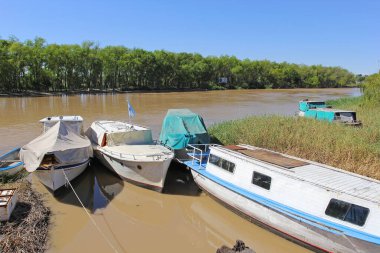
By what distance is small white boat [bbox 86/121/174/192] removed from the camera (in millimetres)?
13039

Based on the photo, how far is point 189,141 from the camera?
50.1 feet

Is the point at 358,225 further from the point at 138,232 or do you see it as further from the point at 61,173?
the point at 61,173

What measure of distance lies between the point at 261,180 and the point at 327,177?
6.49ft

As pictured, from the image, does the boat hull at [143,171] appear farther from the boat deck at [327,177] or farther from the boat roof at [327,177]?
the boat roof at [327,177]

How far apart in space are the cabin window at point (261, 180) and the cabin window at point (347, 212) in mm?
2003

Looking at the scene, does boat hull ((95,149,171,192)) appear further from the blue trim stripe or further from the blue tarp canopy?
the blue tarp canopy

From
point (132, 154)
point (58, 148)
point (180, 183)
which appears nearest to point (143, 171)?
point (132, 154)

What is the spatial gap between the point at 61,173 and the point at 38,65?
71836 mm

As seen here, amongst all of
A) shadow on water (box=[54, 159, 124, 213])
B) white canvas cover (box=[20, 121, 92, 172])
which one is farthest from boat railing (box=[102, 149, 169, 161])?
shadow on water (box=[54, 159, 124, 213])

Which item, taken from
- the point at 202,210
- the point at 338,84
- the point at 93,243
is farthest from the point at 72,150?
the point at 338,84

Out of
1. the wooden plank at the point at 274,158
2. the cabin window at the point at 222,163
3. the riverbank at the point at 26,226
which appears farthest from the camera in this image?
the cabin window at the point at 222,163

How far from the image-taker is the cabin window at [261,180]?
33.9 ft

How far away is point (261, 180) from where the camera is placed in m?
10.6

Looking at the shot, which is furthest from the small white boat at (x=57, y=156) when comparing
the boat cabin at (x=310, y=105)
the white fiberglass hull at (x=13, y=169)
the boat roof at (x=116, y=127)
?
the boat cabin at (x=310, y=105)
